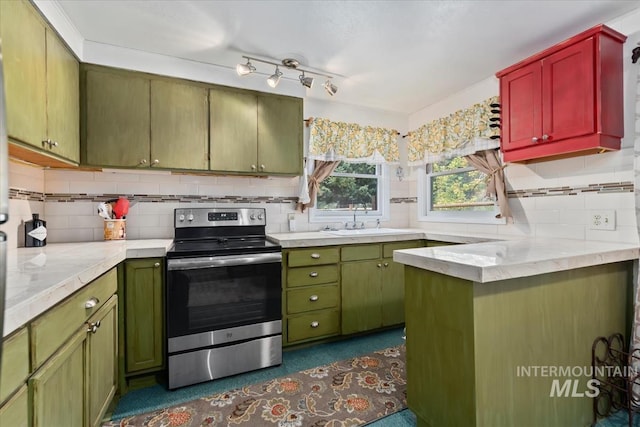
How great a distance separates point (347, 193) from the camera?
139 inches

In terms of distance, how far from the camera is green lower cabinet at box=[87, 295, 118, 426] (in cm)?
139

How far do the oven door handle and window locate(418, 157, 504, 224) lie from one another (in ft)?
6.53

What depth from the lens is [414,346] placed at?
1603 millimetres

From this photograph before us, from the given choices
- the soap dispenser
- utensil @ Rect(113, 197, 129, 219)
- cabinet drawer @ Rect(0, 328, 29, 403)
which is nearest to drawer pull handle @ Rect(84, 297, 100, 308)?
cabinet drawer @ Rect(0, 328, 29, 403)

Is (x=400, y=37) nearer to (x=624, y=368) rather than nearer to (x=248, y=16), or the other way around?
(x=248, y=16)

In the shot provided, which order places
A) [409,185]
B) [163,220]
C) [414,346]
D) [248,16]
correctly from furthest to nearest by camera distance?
[409,185] → [163,220] → [248,16] → [414,346]

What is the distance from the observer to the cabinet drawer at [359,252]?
105 inches

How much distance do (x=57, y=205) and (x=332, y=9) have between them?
2.43 meters

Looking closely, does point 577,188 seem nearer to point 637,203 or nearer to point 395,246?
point 637,203

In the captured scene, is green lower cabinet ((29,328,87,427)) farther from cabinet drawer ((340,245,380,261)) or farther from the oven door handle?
cabinet drawer ((340,245,380,261))

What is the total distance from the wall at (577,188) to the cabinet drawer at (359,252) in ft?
3.45

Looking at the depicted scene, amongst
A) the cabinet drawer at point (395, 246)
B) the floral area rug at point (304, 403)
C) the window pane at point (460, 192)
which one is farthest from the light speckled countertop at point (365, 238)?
the floral area rug at point (304, 403)

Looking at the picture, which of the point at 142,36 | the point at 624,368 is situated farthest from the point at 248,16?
the point at 624,368

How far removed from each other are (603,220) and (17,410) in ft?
9.82
